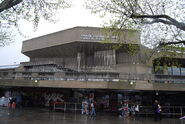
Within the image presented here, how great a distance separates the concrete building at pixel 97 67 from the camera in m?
20.3

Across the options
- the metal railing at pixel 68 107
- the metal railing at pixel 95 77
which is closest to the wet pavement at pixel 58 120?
the metal railing at pixel 95 77

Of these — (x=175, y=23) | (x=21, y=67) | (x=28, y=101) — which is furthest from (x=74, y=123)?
(x=21, y=67)

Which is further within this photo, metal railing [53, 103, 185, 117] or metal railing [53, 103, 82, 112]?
metal railing [53, 103, 82, 112]

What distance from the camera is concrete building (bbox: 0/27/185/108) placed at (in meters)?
20.3

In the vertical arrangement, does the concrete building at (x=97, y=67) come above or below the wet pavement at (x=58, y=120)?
above

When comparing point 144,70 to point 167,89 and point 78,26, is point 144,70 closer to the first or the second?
point 167,89

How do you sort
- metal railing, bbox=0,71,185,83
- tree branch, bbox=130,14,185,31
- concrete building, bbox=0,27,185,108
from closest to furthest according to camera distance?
tree branch, bbox=130,14,185,31
concrete building, bbox=0,27,185,108
metal railing, bbox=0,71,185,83

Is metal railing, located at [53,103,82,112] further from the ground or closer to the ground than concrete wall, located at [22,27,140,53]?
closer to the ground

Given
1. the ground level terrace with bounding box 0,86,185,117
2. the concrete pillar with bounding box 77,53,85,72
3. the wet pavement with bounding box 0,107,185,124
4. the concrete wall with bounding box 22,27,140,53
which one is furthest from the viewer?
the concrete pillar with bounding box 77,53,85,72

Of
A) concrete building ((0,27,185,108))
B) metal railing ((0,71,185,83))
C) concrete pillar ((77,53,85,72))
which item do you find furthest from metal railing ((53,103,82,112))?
concrete pillar ((77,53,85,72))

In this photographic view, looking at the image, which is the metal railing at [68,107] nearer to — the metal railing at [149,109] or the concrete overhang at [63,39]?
the metal railing at [149,109]

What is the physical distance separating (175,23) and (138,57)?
64.2 feet

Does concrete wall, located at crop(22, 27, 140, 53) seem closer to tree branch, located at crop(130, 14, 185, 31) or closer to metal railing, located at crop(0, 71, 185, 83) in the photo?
metal railing, located at crop(0, 71, 185, 83)

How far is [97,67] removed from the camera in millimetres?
29422
